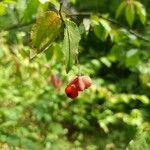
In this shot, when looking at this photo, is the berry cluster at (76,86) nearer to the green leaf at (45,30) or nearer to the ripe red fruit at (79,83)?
the ripe red fruit at (79,83)

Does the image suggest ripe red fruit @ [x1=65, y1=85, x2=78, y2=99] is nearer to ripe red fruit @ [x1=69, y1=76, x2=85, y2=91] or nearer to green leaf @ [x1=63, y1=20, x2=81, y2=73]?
ripe red fruit @ [x1=69, y1=76, x2=85, y2=91]

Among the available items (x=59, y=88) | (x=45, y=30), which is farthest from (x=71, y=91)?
(x=59, y=88)

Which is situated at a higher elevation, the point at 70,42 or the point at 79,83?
the point at 70,42

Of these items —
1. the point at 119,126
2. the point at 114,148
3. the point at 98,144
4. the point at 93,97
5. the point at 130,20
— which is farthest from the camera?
the point at 119,126

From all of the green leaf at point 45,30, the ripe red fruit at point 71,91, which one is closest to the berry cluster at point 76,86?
the ripe red fruit at point 71,91

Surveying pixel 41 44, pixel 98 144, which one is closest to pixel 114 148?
pixel 98 144

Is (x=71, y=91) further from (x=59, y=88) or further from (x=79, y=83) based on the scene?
(x=59, y=88)

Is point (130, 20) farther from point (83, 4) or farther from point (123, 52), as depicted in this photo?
point (83, 4)
